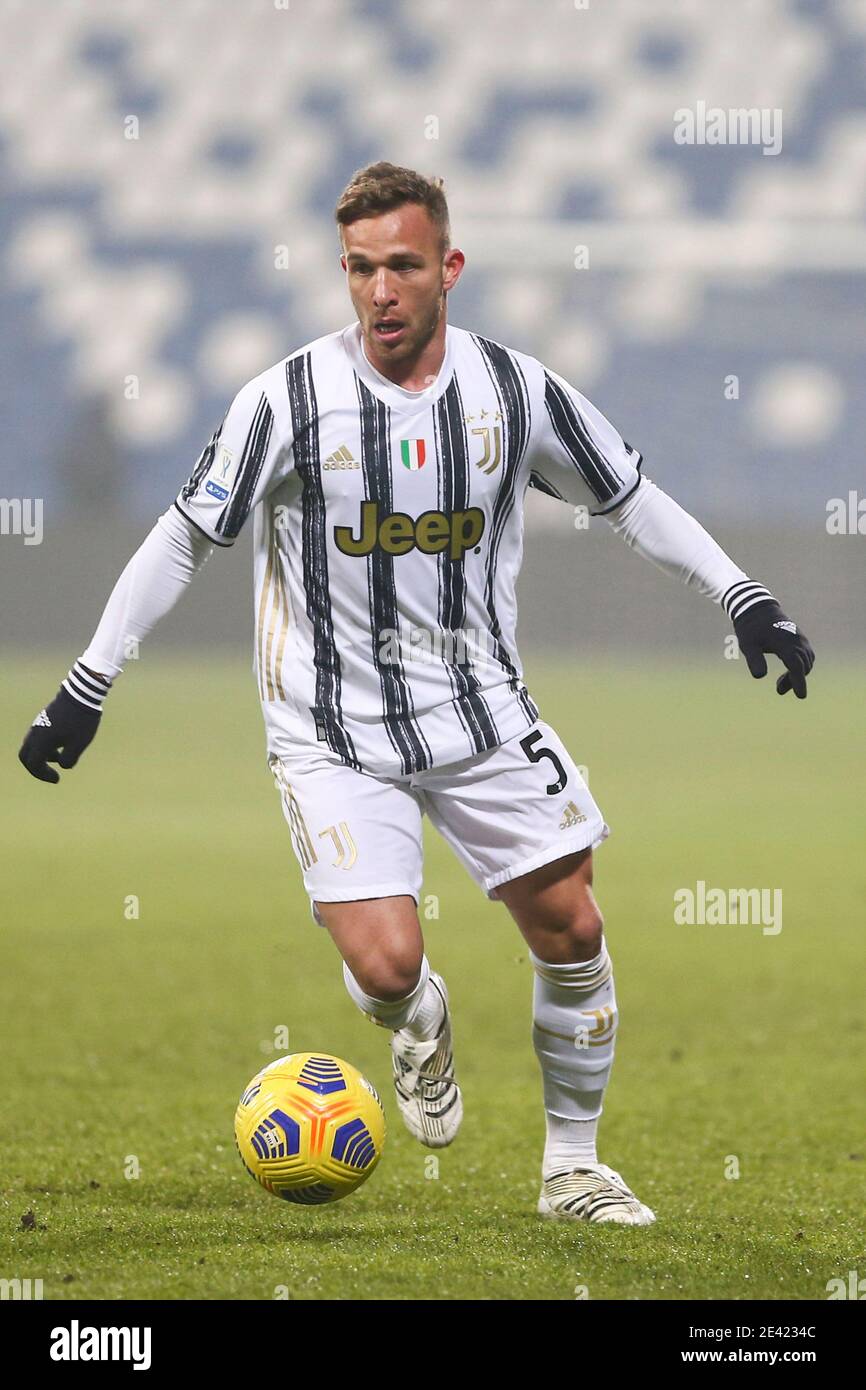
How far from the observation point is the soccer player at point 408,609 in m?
3.78

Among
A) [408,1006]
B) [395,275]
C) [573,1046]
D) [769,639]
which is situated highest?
[395,275]

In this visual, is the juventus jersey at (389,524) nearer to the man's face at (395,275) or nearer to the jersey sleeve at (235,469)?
the jersey sleeve at (235,469)

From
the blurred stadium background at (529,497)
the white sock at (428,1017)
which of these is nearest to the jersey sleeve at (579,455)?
the white sock at (428,1017)

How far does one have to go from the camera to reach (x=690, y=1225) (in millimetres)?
3963

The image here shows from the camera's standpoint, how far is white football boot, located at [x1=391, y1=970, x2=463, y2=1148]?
4.24 metres

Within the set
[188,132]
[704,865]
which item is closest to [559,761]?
[704,865]

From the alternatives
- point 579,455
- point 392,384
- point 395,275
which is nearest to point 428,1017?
point 579,455

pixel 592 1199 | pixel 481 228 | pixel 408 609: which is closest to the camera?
pixel 408 609

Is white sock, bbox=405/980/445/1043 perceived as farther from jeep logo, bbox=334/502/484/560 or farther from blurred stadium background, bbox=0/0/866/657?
blurred stadium background, bbox=0/0/866/657

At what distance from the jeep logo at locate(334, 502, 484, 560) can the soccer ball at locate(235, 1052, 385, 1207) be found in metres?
1.16

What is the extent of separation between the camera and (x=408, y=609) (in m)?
3.87

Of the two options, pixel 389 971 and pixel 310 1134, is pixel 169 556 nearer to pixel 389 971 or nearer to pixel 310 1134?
pixel 389 971

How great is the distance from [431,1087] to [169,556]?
1462mm

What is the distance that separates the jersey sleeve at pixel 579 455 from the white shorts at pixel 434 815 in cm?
59
